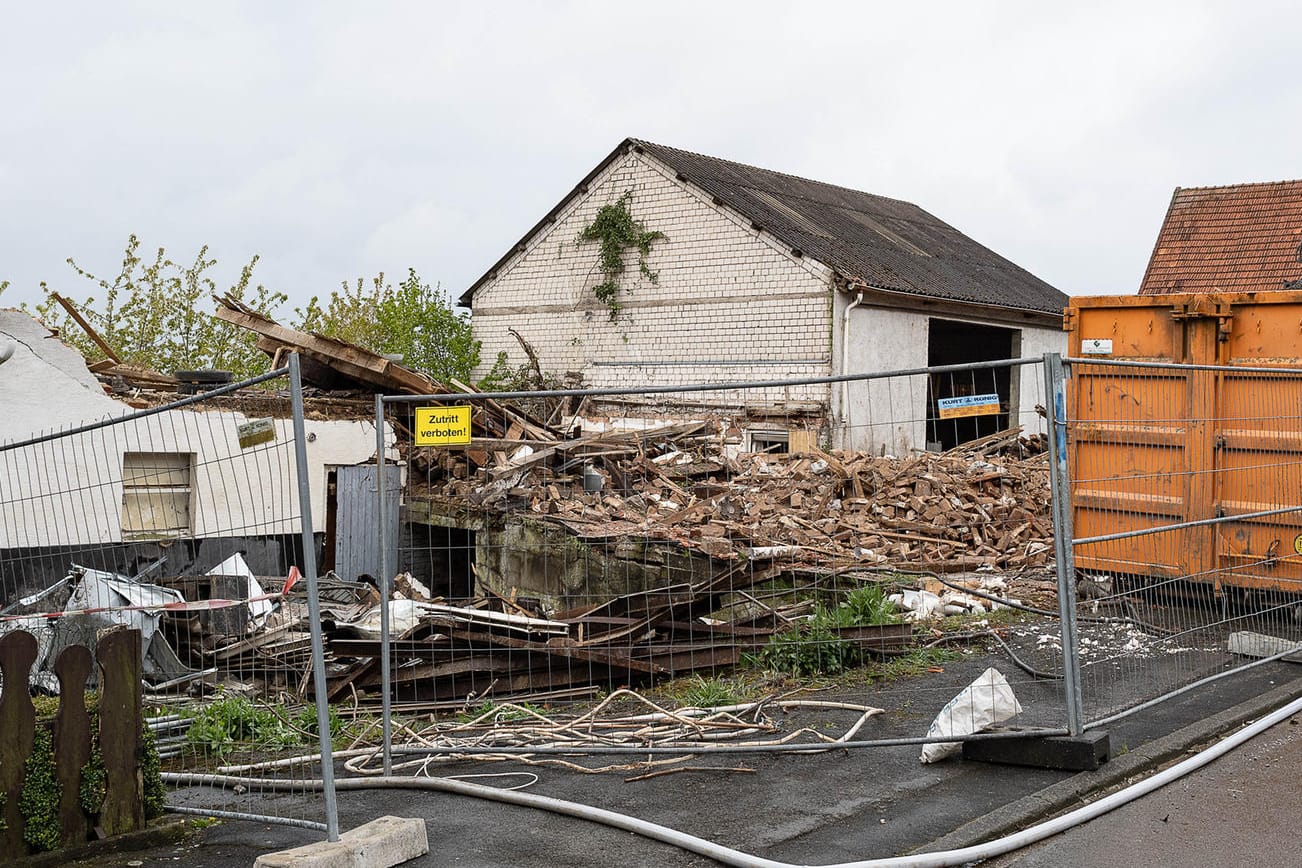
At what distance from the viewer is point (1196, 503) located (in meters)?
10.3

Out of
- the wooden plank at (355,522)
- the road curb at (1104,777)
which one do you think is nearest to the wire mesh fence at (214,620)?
the road curb at (1104,777)

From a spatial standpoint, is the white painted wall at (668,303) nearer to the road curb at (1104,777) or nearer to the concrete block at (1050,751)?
the road curb at (1104,777)

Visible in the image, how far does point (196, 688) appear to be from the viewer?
26.9 feet

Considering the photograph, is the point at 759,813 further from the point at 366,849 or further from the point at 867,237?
the point at 867,237

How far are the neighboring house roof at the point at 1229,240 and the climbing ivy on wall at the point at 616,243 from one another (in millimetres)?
11331

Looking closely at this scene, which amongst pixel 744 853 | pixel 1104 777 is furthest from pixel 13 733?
pixel 1104 777

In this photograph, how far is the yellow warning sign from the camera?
6758mm

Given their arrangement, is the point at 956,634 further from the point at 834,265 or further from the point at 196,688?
the point at 834,265

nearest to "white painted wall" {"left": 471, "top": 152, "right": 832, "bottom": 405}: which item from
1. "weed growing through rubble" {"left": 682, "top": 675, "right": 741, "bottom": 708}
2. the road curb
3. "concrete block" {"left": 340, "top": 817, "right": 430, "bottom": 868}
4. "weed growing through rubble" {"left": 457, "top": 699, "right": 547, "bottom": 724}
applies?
"weed growing through rubble" {"left": 682, "top": 675, "right": 741, "bottom": 708}

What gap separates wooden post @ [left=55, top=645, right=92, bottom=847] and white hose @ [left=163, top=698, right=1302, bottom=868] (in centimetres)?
107

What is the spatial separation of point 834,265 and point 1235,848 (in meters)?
20.1

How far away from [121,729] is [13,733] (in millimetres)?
479

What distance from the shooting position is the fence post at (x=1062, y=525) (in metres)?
6.29

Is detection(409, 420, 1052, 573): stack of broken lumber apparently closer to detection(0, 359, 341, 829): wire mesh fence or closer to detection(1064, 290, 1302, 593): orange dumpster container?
detection(1064, 290, 1302, 593): orange dumpster container
